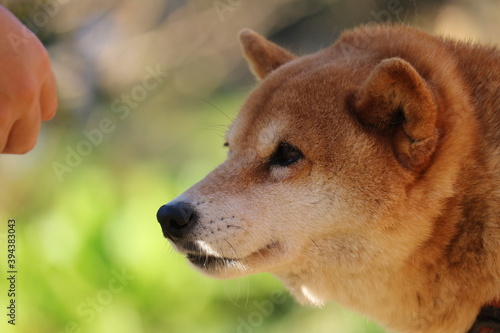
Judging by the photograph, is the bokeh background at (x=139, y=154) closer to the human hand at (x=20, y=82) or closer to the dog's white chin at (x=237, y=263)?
the dog's white chin at (x=237, y=263)

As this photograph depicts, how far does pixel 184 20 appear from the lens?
8023 millimetres

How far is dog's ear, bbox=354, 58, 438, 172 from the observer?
2277mm

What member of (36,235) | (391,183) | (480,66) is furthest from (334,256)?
(36,235)

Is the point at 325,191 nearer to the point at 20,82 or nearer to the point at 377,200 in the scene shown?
the point at 377,200

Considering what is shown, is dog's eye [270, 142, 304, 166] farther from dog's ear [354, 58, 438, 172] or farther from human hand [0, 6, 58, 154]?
human hand [0, 6, 58, 154]

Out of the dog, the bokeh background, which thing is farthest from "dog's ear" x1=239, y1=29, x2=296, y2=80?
the dog

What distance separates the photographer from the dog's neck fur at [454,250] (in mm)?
2334

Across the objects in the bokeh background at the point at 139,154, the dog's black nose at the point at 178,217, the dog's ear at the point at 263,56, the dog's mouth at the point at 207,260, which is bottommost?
the bokeh background at the point at 139,154

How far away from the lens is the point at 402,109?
2.39m

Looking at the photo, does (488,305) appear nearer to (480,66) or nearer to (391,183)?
(391,183)

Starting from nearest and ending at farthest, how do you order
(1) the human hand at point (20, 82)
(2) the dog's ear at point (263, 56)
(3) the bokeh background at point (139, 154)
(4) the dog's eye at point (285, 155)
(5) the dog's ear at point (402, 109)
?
1. (1) the human hand at point (20, 82)
2. (5) the dog's ear at point (402, 109)
3. (4) the dog's eye at point (285, 155)
4. (2) the dog's ear at point (263, 56)
5. (3) the bokeh background at point (139, 154)

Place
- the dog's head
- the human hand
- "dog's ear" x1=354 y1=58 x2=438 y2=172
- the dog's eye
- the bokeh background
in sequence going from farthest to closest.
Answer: the bokeh background
the dog's eye
the dog's head
"dog's ear" x1=354 y1=58 x2=438 y2=172
the human hand

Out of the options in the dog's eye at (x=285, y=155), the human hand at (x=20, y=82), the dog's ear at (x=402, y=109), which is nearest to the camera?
the human hand at (x=20, y=82)

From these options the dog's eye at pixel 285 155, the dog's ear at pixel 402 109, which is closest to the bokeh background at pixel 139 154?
the dog's eye at pixel 285 155
